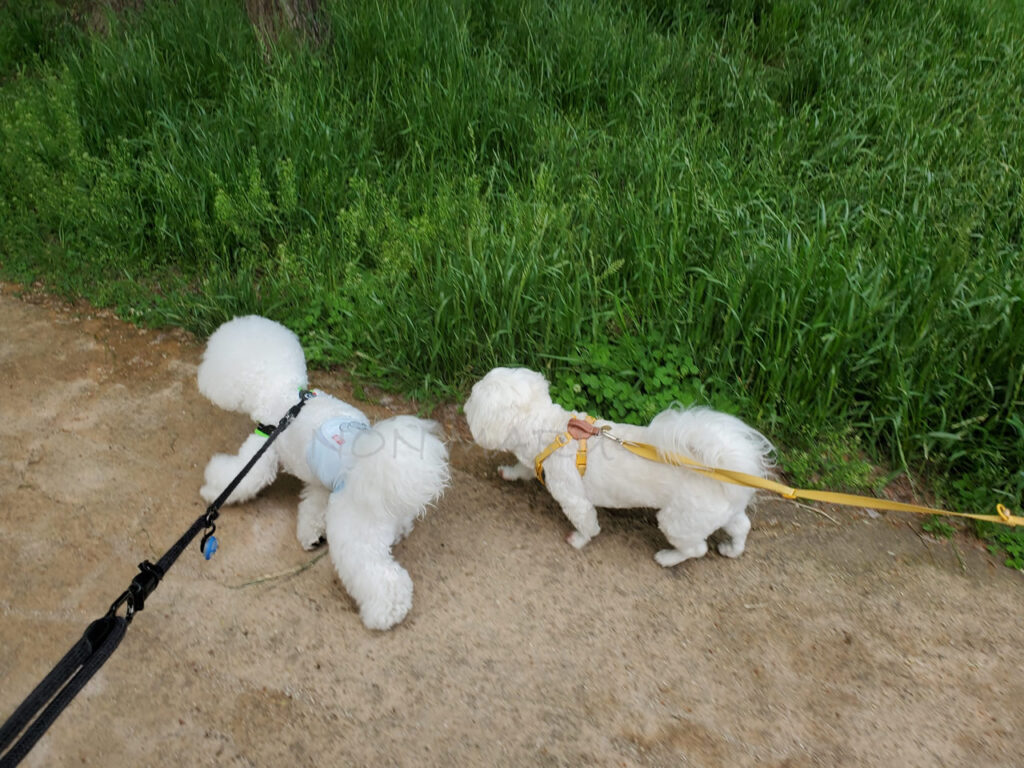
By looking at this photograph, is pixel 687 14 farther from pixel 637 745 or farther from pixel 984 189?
pixel 637 745

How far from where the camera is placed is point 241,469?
254 cm

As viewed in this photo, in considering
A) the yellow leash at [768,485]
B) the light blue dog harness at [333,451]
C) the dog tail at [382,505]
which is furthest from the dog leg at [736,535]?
the light blue dog harness at [333,451]

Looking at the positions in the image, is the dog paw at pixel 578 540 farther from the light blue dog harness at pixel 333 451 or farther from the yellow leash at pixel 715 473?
the light blue dog harness at pixel 333 451

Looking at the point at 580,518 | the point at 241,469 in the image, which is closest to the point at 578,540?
the point at 580,518

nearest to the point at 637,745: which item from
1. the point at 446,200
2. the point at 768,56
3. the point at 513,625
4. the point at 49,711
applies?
the point at 513,625

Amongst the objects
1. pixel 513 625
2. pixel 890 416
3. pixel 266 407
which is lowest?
pixel 513 625

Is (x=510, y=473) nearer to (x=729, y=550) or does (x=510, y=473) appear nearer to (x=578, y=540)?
(x=578, y=540)

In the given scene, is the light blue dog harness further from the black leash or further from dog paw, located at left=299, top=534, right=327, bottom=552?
the black leash

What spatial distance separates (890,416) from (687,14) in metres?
4.16

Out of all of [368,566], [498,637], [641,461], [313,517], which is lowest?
[498,637]

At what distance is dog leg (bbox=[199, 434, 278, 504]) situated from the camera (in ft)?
8.33

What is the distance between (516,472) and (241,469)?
42.0 inches

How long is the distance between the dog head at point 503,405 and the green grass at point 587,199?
0.57 metres

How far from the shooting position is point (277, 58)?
4461 millimetres
